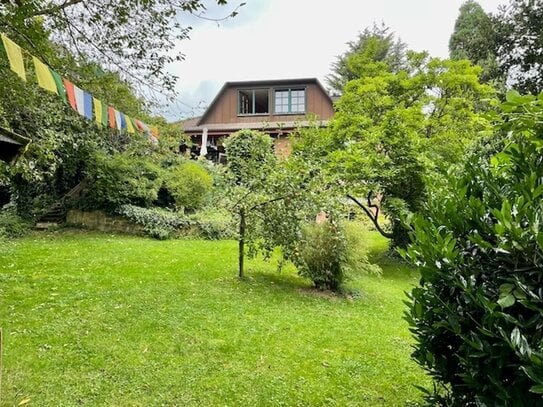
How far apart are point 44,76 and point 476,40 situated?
897 inches

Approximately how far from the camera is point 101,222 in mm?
12586

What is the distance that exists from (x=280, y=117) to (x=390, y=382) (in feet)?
59.8

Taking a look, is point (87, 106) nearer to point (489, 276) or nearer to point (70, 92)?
point (70, 92)

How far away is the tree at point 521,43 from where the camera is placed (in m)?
18.6

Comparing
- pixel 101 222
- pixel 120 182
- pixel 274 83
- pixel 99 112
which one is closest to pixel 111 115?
pixel 99 112

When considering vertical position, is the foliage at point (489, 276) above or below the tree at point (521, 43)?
below

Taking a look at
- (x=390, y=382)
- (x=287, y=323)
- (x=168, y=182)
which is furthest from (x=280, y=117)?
(x=390, y=382)

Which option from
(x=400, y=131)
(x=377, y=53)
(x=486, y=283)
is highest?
(x=377, y=53)

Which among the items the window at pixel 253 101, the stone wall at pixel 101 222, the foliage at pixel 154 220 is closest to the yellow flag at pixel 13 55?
the foliage at pixel 154 220

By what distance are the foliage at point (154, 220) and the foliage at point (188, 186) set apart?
1.30m

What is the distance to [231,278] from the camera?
24.6 ft

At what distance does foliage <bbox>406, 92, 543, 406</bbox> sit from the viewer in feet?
4.92

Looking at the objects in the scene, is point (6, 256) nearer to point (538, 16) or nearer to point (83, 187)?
point (83, 187)

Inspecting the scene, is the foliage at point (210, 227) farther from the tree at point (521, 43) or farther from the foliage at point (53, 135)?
the tree at point (521, 43)
